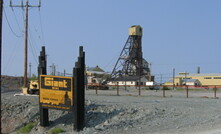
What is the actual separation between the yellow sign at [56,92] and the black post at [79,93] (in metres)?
0.33

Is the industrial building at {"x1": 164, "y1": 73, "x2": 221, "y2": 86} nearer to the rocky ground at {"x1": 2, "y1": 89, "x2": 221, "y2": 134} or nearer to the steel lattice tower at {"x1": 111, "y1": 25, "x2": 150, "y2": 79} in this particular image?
the steel lattice tower at {"x1": 111, "y1": 25, "x2": 150, "y2": 79}

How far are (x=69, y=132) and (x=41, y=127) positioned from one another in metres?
2.07

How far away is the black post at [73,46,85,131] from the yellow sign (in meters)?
0.33

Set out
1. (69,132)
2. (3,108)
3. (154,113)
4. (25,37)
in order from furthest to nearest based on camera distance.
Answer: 1. (25,37)
2. (3,108)
3. (154,113)
4. (69,132)

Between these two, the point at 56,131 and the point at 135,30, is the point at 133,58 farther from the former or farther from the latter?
the point at 56,131

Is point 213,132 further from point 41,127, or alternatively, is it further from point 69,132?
point 41,127

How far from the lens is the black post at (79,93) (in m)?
14.9

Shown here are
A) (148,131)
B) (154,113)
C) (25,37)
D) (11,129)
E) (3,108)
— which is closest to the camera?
(148,131)

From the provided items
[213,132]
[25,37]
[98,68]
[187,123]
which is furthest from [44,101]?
[98,68]

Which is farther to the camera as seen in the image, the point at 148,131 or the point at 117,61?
the point at 117,61

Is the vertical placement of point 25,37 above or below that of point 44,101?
above

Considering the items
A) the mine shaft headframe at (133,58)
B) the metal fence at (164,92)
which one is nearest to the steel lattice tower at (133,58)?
the mine shaft headframe at (133,58)

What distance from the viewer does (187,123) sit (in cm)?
1409

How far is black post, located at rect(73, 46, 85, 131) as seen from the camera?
1490 cm
